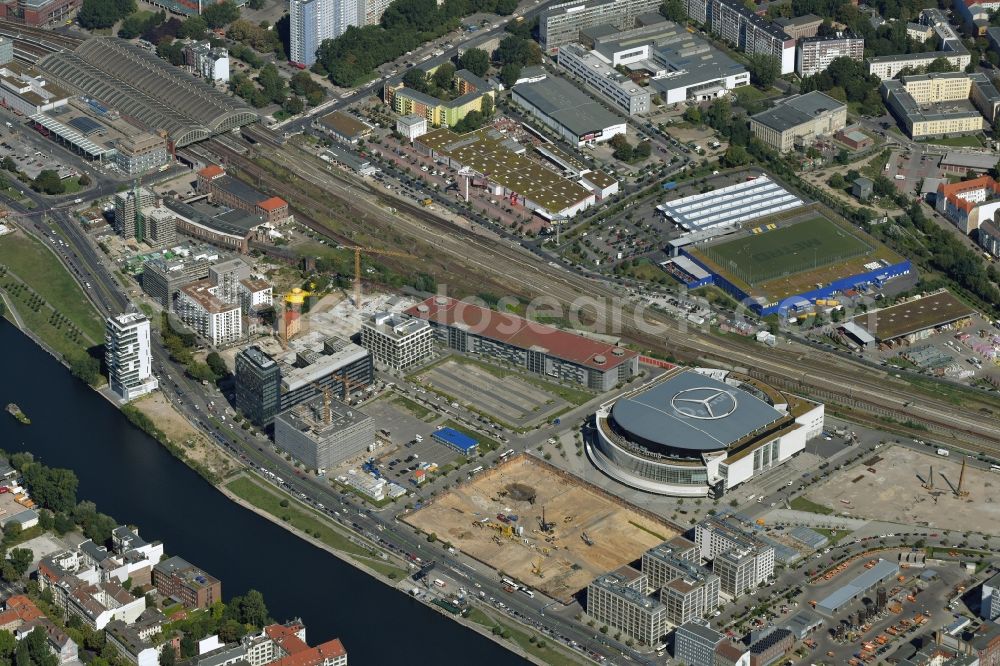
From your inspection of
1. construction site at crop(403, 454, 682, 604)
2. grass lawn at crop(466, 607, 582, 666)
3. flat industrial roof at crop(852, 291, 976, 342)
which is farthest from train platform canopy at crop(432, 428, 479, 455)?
flat industrial roof at crop(852, 291, 976, 342)

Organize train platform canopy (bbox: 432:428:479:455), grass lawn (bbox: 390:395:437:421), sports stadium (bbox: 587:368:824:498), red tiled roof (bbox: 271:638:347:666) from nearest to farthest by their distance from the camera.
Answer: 1. red tiled roof (bbox: 271:638:347:666)
2. sports stadium (bbox: 587:368:824:498)
3. train platform canopy (bbox: 432:428:479:455)
4. grass lawn (bbox: 390:395:437:421)

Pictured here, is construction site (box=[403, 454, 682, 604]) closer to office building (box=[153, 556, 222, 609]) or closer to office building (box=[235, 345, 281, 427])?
office building (box=[235, 345, 281, 427])

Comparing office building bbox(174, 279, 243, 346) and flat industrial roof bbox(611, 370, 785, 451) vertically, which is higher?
flat industrial roof bbox(611, 370, 785, 451)

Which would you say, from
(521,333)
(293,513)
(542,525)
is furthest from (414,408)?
(542,525)

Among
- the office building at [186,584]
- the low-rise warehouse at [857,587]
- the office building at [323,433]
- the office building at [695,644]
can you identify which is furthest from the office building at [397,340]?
the low-rise warehouse at [857,587]

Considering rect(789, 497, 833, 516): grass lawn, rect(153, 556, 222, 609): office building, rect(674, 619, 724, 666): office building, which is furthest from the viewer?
rect(789, 497, 833, 516): grass lawn

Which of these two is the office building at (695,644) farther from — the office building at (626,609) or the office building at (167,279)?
the office building at (167,279)
